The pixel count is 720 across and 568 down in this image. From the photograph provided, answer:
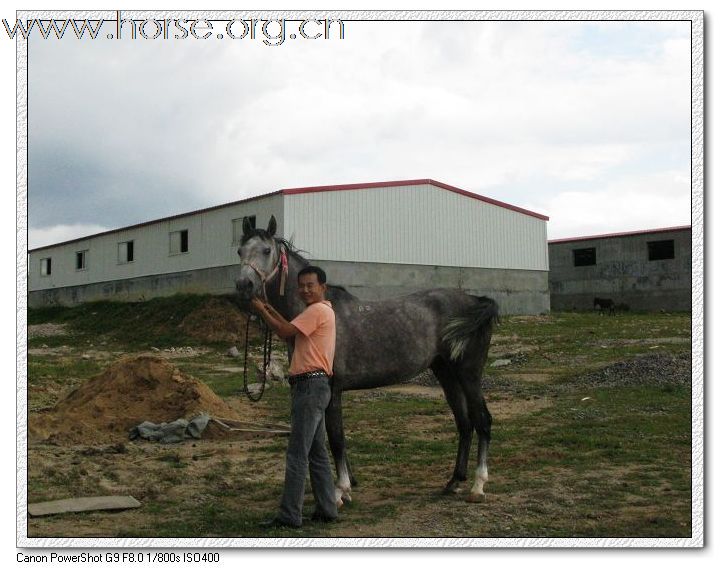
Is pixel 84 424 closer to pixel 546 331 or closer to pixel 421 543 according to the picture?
pixel 421 543

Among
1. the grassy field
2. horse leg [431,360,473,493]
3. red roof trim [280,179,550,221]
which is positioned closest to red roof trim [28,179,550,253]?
red roof trim [280,179,550,221]

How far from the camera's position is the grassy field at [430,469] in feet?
18.1

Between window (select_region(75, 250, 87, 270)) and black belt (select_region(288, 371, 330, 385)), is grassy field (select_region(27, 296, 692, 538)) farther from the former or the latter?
window (select_region(75, 250, 87, 270))

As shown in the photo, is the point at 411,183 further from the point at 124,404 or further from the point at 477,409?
the point at 477,409

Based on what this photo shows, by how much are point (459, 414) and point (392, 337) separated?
123 centimetres

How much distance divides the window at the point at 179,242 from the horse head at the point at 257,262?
1035 inches

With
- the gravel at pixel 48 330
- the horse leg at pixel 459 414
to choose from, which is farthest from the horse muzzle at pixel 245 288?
the gravel at pixel 48 330

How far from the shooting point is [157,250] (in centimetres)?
3284

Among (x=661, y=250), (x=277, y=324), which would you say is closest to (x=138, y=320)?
(x=277, y=324)

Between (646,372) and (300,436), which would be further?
(646,372)

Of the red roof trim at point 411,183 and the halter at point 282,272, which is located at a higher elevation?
the red roof trim at point 411,183

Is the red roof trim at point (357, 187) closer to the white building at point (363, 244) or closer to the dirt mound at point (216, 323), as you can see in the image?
the white building at point (363, 244)

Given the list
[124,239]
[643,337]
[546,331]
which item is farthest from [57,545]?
[124,239]

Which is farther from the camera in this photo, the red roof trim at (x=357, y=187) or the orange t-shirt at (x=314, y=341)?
the red roof trim at (x=357, y=187)
